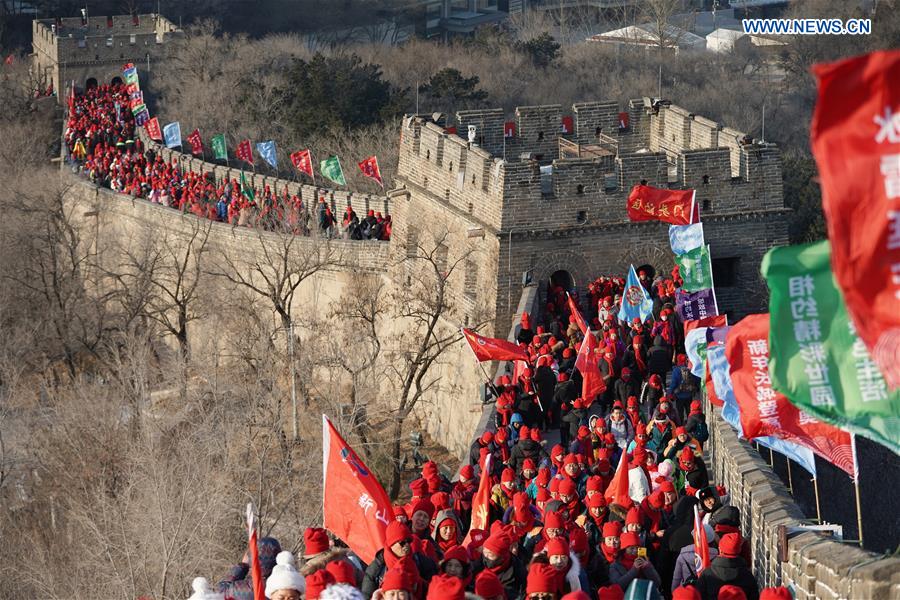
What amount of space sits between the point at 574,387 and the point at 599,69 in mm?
46588

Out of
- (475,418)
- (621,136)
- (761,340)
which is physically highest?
(621,136)

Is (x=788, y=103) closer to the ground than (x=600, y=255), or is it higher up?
higher up

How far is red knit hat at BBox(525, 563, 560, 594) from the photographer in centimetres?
1523

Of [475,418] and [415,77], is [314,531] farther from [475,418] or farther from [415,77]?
[415,77]

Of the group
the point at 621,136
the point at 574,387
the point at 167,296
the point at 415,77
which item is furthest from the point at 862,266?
the point at 415,77

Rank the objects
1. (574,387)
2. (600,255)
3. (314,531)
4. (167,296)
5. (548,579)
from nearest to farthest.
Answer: (548,579) < (314,531) < (574,387) < (600,255) < (167,296)

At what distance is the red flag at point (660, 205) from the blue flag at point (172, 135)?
2543 centimetres

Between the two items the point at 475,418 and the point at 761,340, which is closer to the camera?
the point at 761,340

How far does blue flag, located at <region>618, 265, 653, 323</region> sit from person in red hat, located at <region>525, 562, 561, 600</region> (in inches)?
501

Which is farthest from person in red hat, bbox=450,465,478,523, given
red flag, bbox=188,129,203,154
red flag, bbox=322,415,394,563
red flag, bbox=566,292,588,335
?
red flag, bbox=188,129,203,154

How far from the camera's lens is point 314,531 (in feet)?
55.8

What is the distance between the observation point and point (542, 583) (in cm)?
1523

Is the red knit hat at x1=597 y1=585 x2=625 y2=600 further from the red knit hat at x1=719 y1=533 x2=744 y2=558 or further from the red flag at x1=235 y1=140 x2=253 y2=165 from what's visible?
the red flag at x1=235 y1=140 x2=253 y2=165

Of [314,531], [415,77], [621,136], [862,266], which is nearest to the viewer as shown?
[862,266]
